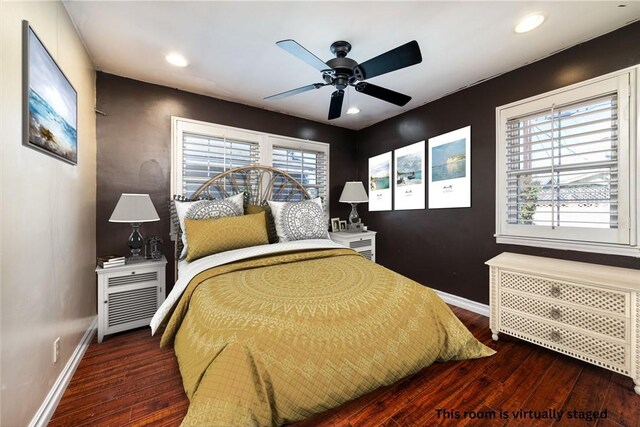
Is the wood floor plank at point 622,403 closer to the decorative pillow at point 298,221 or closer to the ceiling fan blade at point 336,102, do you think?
the decorative pillow at point 298,221

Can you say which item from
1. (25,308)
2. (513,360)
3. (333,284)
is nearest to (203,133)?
(25,308)

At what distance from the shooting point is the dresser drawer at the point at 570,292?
1.61 meters

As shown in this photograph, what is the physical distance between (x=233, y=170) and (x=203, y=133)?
1.76 ft

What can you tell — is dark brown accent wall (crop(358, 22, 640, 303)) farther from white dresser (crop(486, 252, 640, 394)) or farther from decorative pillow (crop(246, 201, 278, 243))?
decorative pillow (crop(246, 201, 278, 243))

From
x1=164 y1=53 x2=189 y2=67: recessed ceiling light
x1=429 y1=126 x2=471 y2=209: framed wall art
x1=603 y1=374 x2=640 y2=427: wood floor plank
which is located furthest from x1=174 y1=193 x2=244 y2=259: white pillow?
x1=603 y1=374 x2=640 y2=427: wood floor plank

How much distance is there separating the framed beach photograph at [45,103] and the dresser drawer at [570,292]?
328 cm

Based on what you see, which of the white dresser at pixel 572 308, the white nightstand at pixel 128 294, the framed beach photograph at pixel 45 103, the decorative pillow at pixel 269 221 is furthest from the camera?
the decorative pillow at pixel 269 221

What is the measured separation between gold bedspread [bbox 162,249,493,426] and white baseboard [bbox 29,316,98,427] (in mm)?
599

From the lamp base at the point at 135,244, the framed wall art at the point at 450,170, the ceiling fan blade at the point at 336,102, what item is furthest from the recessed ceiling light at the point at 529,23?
the lamp base at the point at 135,244

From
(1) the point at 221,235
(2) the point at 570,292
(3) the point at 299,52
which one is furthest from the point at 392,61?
(2) the point at 570,292

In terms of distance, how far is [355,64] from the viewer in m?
1.81

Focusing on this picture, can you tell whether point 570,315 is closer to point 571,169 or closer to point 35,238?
point 571,169

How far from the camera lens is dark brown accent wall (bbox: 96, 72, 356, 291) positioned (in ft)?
8.21

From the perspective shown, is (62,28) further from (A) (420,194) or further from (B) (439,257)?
(B) (439,257)
